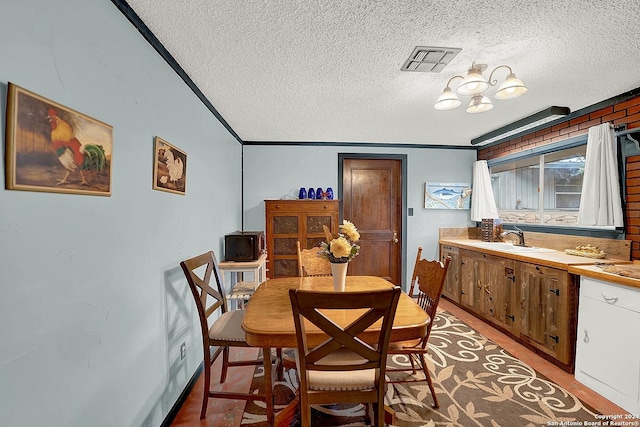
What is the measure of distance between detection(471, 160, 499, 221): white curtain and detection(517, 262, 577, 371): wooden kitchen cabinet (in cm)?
139

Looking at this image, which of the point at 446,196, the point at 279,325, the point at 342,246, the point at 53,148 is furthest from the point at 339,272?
the point at 446,196

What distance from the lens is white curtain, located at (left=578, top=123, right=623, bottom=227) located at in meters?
2.67

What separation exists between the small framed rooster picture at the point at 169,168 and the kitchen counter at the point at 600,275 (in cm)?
312

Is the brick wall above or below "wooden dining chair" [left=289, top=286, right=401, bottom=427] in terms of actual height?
above

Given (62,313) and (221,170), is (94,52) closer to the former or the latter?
(62,313)

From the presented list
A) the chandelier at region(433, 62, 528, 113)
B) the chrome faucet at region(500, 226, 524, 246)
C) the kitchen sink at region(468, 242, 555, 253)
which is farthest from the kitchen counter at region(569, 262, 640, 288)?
the chandelier at region(433, 62, 528, 113)

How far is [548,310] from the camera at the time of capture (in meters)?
2.70

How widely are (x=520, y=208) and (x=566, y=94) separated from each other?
5.93 ft

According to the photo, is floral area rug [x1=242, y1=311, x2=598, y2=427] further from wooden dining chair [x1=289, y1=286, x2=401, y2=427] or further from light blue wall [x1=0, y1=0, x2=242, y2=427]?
light blue wall [x1=0, y1=0, x2=242, y2=427]

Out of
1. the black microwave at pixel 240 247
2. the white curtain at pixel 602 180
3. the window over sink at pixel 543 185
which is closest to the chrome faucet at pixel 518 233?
the window over sink at pixel 543 185

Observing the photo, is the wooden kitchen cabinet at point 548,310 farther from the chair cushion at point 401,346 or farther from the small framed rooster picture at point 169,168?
the small framed rooster picture at point 169,168

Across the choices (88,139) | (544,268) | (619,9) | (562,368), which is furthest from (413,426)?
(619,9)

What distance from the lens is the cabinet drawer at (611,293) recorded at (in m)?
2.02

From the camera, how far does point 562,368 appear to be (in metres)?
2.59
